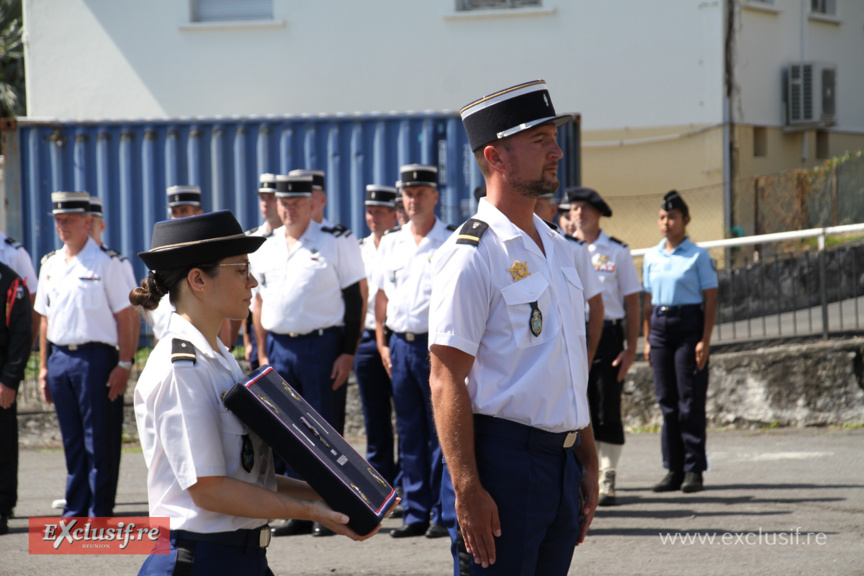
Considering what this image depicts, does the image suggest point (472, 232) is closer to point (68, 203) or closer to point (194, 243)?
point (194, 243)

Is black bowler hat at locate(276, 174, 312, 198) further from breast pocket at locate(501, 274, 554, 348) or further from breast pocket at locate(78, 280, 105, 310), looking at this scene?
breast pocket at locate(501, 274, 554, 348)

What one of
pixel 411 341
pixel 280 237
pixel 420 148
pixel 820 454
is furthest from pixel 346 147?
pixel 820 454

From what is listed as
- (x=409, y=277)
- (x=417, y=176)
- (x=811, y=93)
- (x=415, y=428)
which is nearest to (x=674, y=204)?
(x=417, y=176)

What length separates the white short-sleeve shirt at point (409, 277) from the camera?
636cm

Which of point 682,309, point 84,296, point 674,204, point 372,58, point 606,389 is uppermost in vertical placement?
point 372,58

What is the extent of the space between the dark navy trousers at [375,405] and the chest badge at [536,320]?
4.19m

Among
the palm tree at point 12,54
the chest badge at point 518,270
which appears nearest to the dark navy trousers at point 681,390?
the chest badge at point 518,270

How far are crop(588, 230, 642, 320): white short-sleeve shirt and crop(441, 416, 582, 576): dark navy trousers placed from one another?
14.2 ft

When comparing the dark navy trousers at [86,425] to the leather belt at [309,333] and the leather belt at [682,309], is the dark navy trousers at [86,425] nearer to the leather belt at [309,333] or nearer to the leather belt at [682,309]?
the leather belt at [309,333]

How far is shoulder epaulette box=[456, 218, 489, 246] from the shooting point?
3.00 metres

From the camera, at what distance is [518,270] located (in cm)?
302

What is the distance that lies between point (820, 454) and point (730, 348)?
6.33ft

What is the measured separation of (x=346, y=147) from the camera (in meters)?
11.5

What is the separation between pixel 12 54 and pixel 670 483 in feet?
67.3
